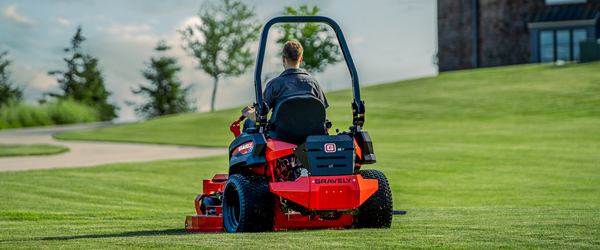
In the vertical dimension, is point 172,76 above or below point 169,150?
above

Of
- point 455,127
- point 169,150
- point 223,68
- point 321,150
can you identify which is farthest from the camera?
point 223,68

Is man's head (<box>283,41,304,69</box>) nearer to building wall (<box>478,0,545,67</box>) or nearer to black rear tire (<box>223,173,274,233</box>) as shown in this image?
A: black rear tire (<box>223,173,274,233</box>)

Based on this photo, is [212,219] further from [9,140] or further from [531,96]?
[531,96]

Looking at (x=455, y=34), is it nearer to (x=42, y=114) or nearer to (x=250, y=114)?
(x=42, y=114)

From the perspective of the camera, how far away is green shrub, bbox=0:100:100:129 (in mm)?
42125

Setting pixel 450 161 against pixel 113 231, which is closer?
pixel 113 231

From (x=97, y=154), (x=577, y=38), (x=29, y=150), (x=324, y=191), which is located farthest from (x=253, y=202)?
(x=577, y=38)

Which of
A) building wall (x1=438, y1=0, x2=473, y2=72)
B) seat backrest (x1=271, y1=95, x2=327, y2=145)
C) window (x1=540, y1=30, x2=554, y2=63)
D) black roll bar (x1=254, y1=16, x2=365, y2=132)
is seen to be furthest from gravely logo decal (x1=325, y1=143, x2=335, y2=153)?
building wall (x1=438, y1=0, x2=473, y2=72)

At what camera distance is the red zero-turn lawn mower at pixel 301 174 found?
5656 millimetres

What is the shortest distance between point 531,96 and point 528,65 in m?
9.65

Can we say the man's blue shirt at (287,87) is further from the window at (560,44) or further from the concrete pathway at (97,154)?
the window at (560,44)

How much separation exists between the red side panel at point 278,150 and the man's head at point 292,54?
2.39 feet

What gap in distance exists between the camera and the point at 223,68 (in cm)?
5456

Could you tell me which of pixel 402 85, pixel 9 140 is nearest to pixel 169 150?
pixel 9 140
